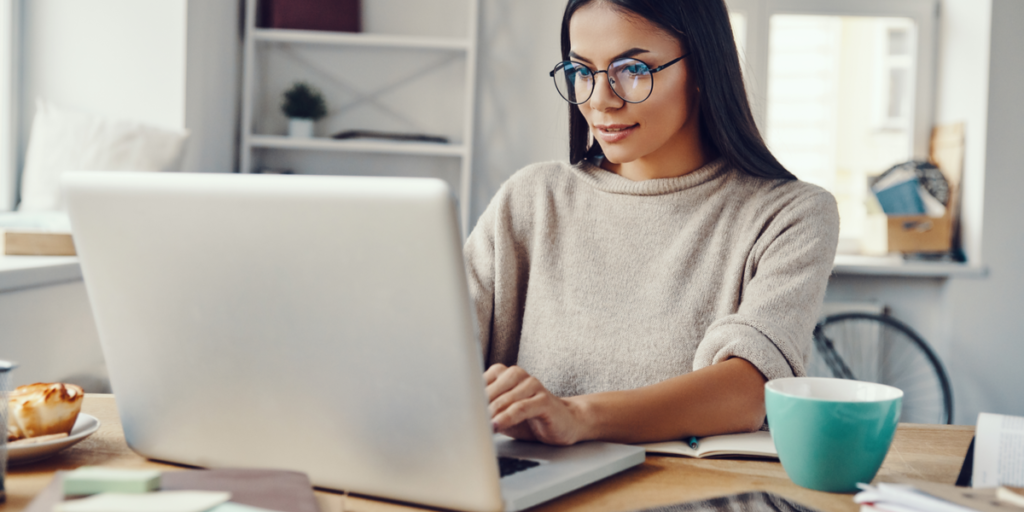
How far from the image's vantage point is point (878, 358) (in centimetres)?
313

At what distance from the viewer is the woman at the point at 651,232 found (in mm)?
1021

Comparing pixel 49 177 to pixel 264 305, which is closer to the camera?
pixel 264 305

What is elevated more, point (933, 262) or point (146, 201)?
point (146, 201)

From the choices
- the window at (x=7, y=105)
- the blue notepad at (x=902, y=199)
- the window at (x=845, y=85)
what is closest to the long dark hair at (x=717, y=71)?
the window at (x=7, y=105)

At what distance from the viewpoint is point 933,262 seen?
295cm

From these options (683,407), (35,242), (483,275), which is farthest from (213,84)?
(683,407)

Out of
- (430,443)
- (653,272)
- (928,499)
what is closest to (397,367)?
(430,443)

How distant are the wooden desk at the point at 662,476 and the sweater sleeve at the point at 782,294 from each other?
0.50 ft

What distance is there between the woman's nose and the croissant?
69cm

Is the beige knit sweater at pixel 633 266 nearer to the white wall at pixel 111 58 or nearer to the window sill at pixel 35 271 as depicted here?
Answer: the window sill at pixel 35 271

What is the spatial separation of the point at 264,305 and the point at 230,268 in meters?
0.04

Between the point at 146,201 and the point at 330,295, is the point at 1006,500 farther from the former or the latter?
the point at 146,201

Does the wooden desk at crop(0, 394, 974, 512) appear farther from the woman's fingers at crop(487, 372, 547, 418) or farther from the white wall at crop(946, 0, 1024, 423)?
the white wall at crop(946, 0, 1024, 423)

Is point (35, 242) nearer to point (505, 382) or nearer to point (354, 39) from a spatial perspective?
point (354, 39)
